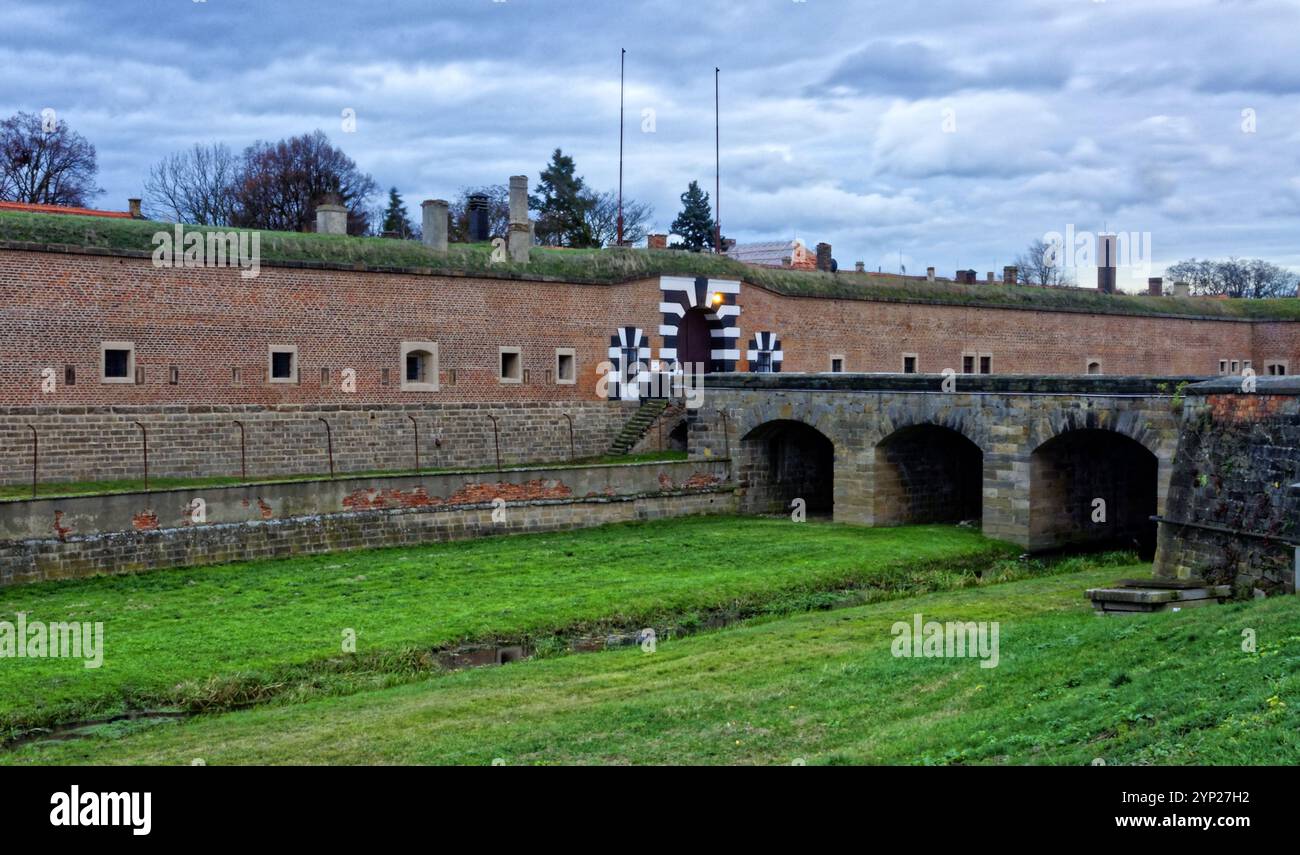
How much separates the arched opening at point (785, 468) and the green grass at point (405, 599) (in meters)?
2.77

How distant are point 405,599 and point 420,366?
9515 millimetres

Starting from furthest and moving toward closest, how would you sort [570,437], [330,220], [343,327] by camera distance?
[570,437]
[330,220]
[343,327]

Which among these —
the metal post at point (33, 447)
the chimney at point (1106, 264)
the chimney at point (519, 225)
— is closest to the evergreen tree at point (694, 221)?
the chimney at point (1106, 264)

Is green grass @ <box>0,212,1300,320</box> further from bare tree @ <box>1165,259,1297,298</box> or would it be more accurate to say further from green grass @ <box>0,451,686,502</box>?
bare tree @ <box>1165,259,1297,298</box>

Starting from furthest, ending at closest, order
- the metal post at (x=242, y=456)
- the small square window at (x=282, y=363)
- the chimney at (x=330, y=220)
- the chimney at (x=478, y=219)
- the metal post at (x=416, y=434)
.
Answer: the chimney at (x=478, y=219), the chimney at (x=330, y=220), the metal post at (x=416, y=434), the small square window at (x=282, y=363), the metal post at (x=242, y=456)

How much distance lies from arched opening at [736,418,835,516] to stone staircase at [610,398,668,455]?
8.55 ft

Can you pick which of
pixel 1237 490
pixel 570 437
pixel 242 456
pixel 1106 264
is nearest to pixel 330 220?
pixel 242 456

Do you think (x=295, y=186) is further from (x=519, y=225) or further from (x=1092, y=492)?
(x=1092, y=492)

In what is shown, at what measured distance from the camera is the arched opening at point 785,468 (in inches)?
1099

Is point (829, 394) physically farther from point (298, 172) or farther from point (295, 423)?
point (298, 172)

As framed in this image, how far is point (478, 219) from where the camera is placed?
3167cm

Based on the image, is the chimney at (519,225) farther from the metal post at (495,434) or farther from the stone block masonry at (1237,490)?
the stone block masonry at (1237,490)
